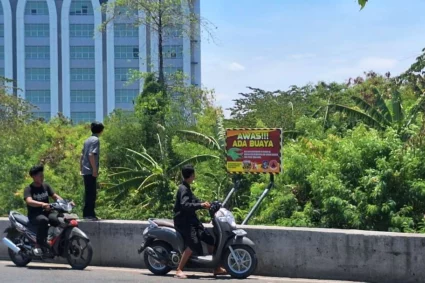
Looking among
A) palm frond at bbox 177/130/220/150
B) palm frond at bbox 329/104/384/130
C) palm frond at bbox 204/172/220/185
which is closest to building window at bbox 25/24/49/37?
palm frond at bbox 177/130/220/150

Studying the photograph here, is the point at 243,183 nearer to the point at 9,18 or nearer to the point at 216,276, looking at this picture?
the point at 216,276

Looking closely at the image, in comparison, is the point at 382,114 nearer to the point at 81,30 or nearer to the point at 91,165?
the point at 91,165

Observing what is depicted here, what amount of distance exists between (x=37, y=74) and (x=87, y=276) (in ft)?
269

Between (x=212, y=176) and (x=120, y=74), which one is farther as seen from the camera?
(x=120, y=74)

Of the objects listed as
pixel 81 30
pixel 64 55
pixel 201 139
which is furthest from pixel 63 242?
pixel 81 30

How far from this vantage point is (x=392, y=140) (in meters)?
14.3

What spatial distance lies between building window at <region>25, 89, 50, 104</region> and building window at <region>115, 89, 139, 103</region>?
29.1ft

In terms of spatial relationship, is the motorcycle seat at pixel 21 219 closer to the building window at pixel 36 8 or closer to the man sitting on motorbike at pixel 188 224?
the man sitting on motorbike at pixel 188 224

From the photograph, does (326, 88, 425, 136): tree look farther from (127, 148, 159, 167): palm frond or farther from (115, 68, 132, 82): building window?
(115, 68, 132, 82): building window

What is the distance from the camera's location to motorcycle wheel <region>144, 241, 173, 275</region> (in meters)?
10.3

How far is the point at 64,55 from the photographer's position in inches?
3487

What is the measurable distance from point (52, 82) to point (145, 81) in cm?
6471

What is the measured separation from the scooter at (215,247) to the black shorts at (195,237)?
11 centimetres

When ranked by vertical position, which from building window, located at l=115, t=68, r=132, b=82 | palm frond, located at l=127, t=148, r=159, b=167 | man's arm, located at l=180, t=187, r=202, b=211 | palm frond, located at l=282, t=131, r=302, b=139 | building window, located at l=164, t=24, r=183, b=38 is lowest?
man's arm, located at l=180, t=187, r=202, b=211
